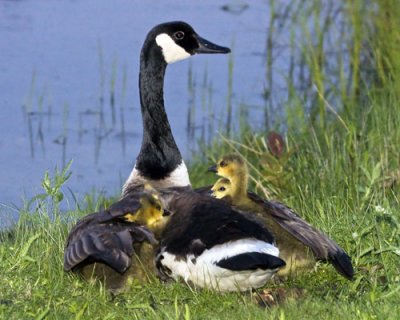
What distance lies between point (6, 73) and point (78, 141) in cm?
168

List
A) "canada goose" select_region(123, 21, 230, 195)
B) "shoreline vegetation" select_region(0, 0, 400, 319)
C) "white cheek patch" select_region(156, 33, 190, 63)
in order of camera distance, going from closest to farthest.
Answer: "shoreline vegetation" select_region(0, 0, 400, 319)
"canada goose" select_region(123, 21, 230, 195)
"white cheek patch" select_region(156, 33, 190, 63)

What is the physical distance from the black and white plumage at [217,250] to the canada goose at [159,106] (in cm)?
195

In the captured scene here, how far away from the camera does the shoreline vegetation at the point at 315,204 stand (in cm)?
548

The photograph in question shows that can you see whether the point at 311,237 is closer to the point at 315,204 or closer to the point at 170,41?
the point at 315,204

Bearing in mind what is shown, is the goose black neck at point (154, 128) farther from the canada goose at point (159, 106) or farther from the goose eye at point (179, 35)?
the goose eye at point (179, 35)

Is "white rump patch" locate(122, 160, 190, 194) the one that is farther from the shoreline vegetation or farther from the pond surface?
the pond surface

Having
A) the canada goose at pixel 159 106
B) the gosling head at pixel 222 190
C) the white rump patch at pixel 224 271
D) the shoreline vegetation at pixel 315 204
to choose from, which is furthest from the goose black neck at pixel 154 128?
the white rump patch at pixel 224 271

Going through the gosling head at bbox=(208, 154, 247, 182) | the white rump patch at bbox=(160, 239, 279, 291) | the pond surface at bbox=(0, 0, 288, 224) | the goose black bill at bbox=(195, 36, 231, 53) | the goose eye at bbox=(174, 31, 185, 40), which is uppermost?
the goose eye at bbox=(174, 31, 185, 40)

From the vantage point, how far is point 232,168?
6500 mm

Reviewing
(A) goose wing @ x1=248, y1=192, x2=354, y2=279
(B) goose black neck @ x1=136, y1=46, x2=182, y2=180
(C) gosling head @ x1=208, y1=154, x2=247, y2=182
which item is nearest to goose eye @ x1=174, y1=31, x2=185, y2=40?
(B) goose black neck @ x1=136, y1=46, x2=182, y2=180

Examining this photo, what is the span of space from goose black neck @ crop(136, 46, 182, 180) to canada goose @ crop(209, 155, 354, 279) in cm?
147

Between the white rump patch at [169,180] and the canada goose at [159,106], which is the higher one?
the canada goose at [159,106]

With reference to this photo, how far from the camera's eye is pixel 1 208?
7551 millimetres

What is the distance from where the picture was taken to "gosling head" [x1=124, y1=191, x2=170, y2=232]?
6086mm
